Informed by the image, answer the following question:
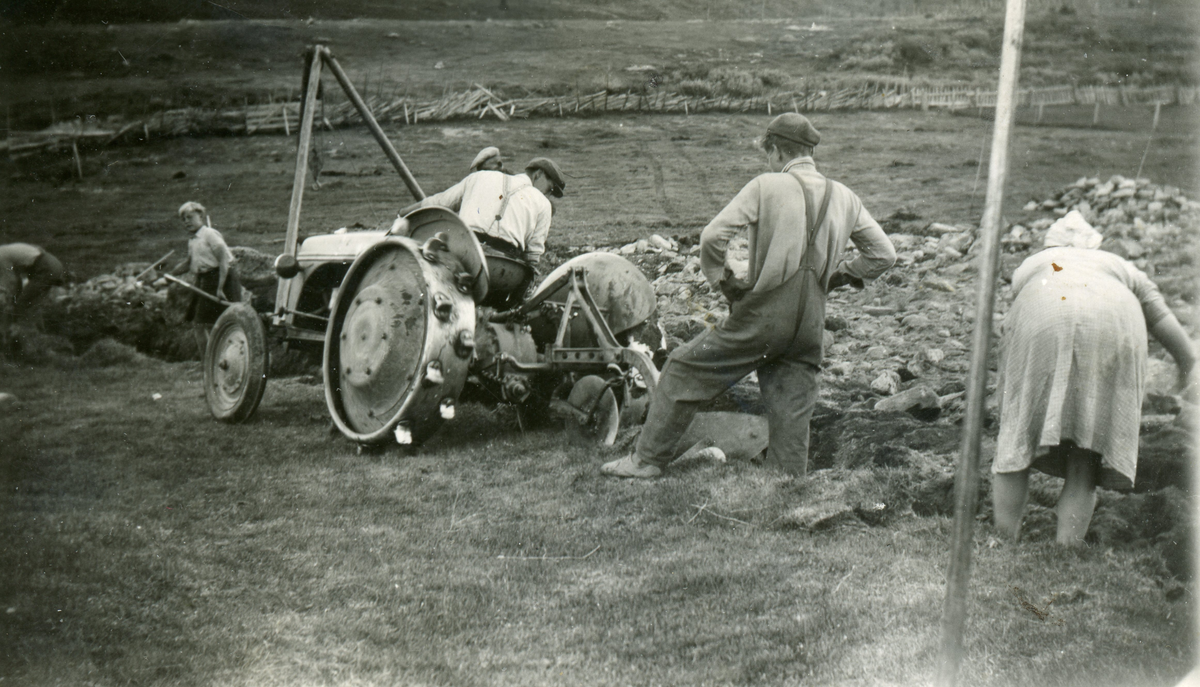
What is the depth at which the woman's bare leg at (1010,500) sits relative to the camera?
9.47 feet

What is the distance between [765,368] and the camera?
3.80 meters

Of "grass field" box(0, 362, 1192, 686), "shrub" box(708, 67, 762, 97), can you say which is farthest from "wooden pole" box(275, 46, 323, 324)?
"shrub" box(708, 67, 762, 97)

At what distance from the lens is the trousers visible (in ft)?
11.9

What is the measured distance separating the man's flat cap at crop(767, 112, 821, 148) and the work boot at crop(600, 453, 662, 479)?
150 cm

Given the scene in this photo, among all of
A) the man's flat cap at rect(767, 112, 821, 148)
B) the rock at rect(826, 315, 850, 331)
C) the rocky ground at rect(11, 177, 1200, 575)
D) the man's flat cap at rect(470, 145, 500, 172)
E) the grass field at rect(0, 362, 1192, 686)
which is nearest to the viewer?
the grass field at rect(0, 362, 1192, 686)

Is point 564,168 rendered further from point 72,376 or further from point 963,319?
point 72,376

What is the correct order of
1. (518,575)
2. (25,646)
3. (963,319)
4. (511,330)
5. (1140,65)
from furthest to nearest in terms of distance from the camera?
1. (963,319)
2. (511,330)
3. (1140,65)
4. (518,575)
5. (25,646)

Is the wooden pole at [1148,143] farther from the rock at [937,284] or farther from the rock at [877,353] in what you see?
the rock at [877,353]

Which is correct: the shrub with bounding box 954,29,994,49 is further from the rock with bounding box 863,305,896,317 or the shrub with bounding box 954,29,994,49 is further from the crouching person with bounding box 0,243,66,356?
the crouching person with bounding box 0,243,66,356

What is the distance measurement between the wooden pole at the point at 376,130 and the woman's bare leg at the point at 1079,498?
3.57 meters

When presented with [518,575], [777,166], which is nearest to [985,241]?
[518,575]

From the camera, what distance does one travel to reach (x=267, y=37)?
427cm

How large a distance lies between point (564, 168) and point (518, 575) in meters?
2.97

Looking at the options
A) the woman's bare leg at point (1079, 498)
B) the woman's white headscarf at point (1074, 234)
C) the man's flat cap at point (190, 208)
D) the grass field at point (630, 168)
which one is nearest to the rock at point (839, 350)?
the grass field at point (630, 168)
